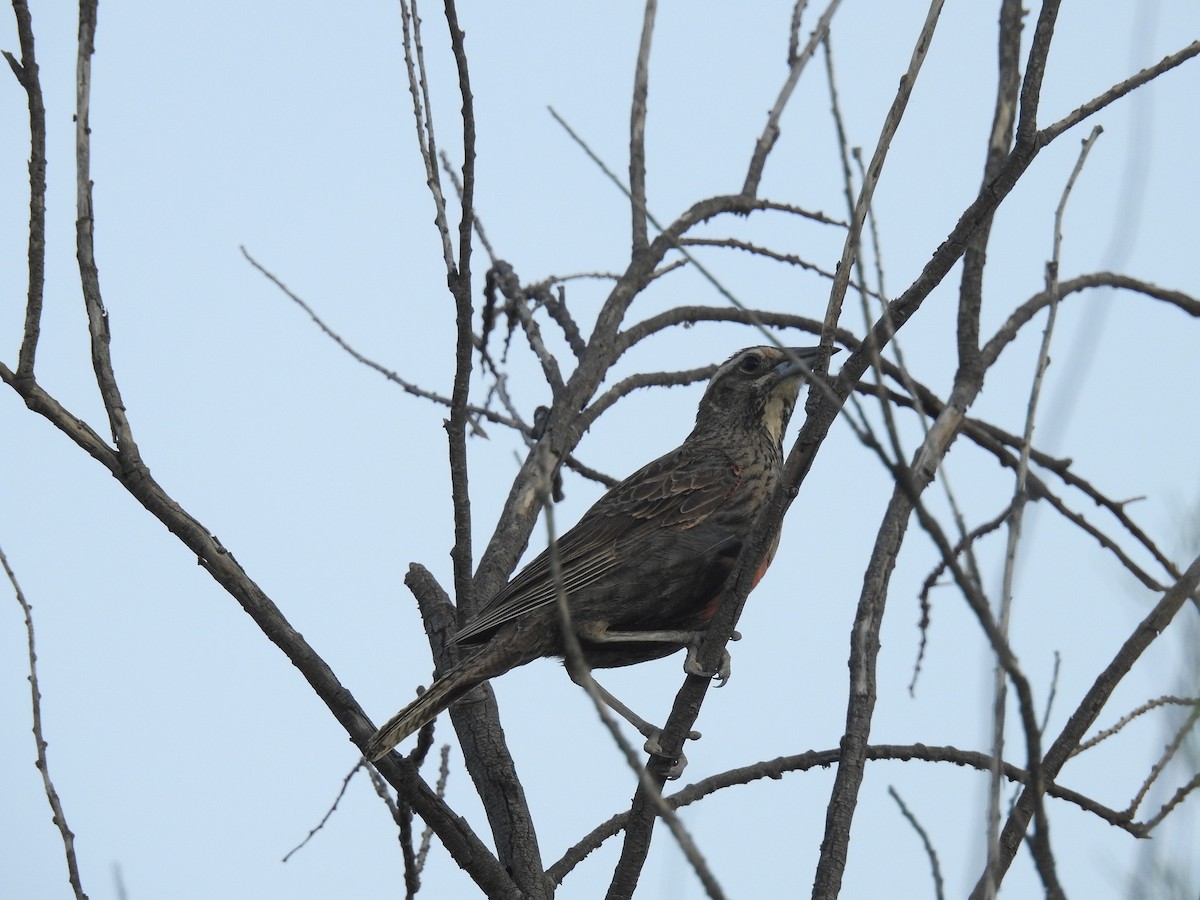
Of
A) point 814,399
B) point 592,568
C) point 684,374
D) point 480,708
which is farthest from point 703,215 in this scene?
point 814,399

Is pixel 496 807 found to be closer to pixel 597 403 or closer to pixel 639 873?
pixel 639 873

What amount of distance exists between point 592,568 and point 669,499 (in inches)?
20.4

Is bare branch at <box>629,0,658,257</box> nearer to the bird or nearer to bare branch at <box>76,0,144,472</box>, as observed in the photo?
the bird

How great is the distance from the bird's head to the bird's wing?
1.56 ft

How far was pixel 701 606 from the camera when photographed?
6133 mm

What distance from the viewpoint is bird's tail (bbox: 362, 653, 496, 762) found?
15.6 ft

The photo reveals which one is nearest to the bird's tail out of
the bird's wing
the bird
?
the bird

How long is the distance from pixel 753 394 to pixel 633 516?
3.87ft

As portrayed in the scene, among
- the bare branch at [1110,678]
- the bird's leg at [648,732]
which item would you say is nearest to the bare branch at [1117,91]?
the bare branch at [1110,678]

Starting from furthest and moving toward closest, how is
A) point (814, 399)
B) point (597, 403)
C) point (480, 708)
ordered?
point (597, 403)
point (480, 708)
point (814, 399)

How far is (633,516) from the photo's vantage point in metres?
6.42

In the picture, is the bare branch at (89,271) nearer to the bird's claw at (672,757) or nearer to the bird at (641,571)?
the bird at (641,571)

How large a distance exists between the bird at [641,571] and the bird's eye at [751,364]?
0.21m

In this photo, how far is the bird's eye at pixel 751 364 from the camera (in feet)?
24.0
